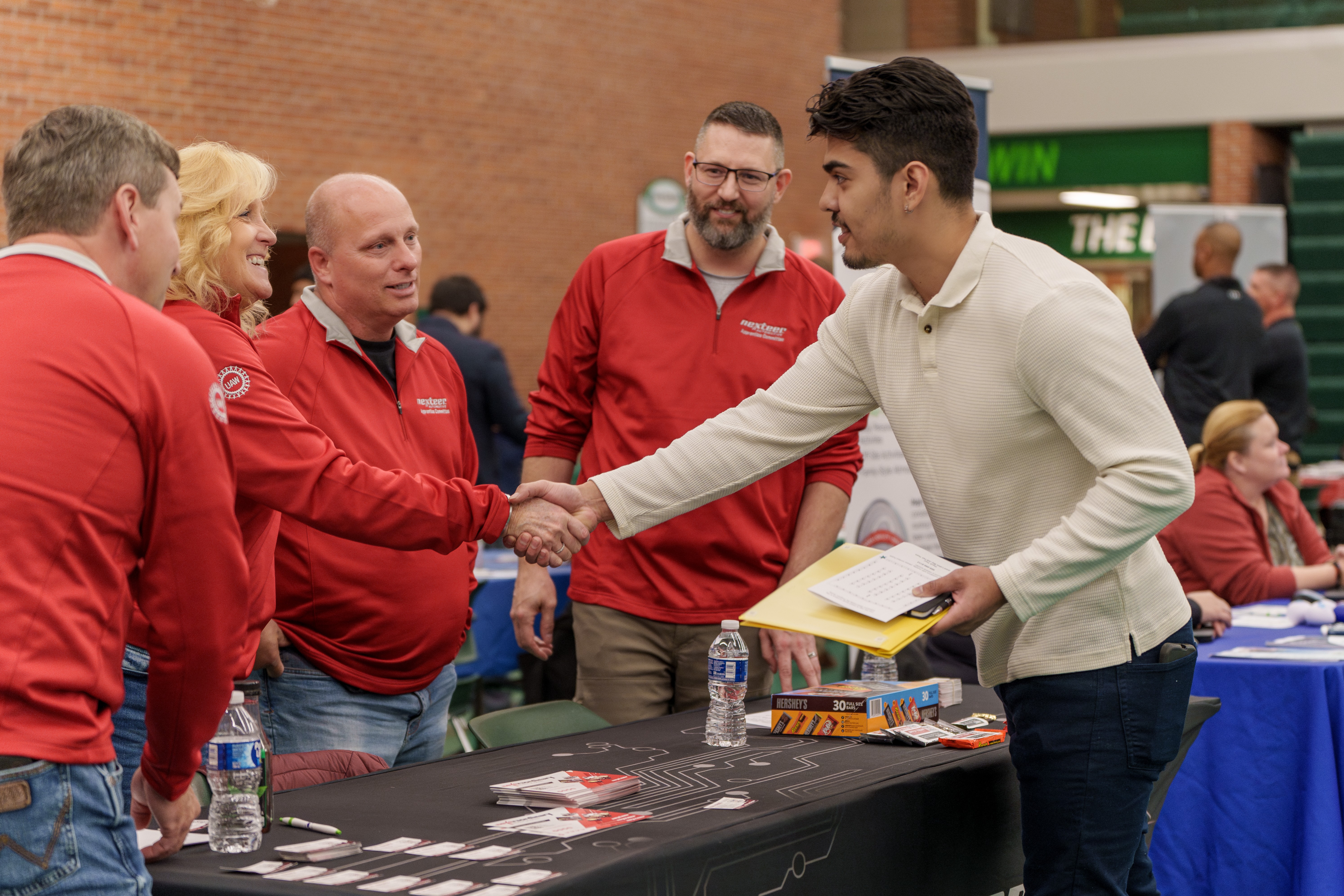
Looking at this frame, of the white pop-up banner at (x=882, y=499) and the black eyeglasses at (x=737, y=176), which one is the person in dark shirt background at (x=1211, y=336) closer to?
the white pop-up banner at (x=882, y=499)

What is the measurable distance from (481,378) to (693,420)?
3.29 metres

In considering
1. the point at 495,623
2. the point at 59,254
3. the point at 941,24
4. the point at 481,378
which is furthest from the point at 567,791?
the point at 941,24

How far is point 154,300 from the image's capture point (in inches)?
65.3

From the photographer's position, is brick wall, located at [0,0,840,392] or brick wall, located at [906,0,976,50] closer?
brick wall, located at [0,0,840,392]

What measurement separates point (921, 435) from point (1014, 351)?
0.71 ft

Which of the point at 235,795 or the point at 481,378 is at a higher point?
the point at 481,378

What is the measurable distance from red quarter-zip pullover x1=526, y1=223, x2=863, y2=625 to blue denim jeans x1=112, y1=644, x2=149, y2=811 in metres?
1.26

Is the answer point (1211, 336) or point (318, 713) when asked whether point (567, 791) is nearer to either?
point (318, 713)

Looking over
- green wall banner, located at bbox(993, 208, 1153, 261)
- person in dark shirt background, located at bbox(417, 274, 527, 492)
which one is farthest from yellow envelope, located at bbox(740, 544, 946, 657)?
green wall banner, located at bbox(993, 208, 1153, 261)

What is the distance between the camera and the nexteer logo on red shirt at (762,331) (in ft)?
10.9

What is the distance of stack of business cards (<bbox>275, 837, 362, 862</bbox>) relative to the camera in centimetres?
178

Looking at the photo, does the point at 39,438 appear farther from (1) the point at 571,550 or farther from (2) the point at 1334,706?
(2) the point at 1334,706

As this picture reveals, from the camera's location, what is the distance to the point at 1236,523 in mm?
4699

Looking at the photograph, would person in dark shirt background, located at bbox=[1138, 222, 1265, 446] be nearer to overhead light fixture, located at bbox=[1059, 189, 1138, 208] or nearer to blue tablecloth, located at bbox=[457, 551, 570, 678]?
blue tablecloth, located at bbox=[457, 551, 570, 678]
